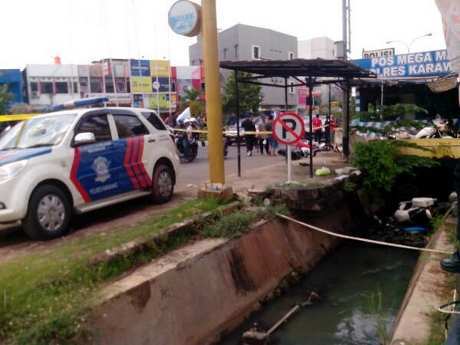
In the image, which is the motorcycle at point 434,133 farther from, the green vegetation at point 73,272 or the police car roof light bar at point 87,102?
the police car roof light bar at point 87,102

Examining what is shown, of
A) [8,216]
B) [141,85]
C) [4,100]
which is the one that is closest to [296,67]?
[8,216]

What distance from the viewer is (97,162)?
7160 millimetres

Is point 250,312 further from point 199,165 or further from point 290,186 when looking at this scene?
point 199,165

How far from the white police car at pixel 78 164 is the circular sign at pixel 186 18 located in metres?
1.63

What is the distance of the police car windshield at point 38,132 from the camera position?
6.91m

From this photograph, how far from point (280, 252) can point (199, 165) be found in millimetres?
8046

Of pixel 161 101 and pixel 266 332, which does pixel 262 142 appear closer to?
pixel 266 332

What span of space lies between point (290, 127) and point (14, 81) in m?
36.9

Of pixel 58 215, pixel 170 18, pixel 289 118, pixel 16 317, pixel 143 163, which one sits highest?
pixel 170 18

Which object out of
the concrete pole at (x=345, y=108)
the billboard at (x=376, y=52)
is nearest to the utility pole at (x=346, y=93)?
the concrete pole at (x=345, y=108)

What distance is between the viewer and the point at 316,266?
8.59m

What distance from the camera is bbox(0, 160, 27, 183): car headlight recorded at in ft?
19.7

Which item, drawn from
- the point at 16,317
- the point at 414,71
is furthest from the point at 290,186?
the point at 414,71

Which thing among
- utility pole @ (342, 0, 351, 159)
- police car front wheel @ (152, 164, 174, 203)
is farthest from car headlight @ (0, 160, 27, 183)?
utility pole @ (342, 0, 351, 159)
